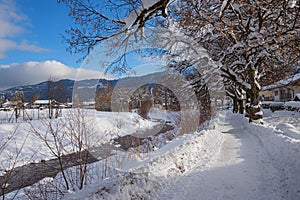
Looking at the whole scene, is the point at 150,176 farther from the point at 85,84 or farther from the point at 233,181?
the point at 85,84

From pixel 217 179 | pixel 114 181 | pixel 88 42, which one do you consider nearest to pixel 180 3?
pixel 88 42

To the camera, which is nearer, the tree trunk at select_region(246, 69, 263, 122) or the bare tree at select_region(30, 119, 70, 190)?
the bare tree at select_region(30, 119, 70, 190)

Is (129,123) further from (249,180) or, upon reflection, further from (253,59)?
(249,180)

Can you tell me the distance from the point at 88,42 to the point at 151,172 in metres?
3.66

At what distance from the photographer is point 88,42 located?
216 inches

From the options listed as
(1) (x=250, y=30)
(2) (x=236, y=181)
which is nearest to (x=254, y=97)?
(1) (x=250, y=30)

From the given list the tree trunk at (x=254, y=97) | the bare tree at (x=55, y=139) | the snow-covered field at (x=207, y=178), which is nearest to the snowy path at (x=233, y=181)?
the snow-covered field at (x=207, y=178)

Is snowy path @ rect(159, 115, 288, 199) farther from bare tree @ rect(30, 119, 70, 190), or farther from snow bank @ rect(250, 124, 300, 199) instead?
bare tree @ rect(30, 119, 70, 190)

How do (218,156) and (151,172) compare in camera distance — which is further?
(218,156)

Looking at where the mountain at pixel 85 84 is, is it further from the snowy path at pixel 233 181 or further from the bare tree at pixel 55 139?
the snowy path at pixel 233 181

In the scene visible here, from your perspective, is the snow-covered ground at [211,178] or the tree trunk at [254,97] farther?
the tree trunk at [254,97]

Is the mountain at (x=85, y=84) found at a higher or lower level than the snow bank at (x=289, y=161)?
higher

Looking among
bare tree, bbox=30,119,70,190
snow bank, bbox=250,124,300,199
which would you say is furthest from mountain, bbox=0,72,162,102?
snow bank, bbox=250,124,300,199

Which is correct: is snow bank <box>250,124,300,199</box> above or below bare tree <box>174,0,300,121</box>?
below
